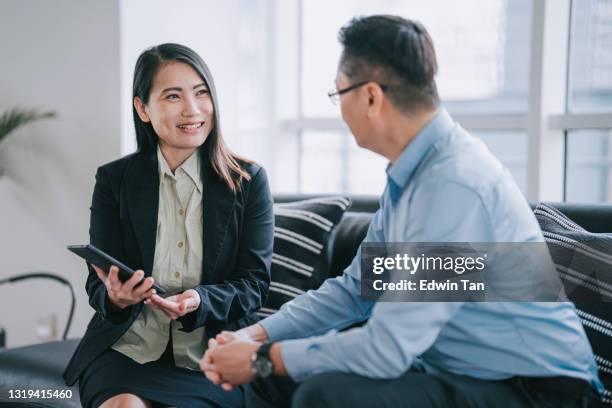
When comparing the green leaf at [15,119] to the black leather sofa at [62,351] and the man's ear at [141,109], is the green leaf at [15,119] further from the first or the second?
the man's ear at [141,109]

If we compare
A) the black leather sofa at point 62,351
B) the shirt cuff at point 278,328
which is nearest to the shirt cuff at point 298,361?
the shirt cuff at point 278,328

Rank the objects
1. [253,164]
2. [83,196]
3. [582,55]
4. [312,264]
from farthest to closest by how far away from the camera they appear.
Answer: [83,196] < [582,55] < [312,264] < [253,164]

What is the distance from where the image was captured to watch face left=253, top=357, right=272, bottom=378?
1.32m

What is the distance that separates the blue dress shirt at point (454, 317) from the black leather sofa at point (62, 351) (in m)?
0.70

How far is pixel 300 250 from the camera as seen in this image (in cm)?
212

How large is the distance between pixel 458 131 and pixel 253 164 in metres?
0.74

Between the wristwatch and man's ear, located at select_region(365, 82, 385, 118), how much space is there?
47 centimetres

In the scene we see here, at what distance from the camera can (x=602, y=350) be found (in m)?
1.70

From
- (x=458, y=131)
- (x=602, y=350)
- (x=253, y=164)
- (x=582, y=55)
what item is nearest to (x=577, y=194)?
(x=582, y=55)

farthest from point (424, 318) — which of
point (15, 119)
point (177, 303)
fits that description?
point (15, 119)

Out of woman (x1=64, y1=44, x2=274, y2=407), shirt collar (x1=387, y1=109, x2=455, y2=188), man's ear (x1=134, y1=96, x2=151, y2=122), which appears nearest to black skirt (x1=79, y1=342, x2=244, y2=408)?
woman (x1=64, y1=44, x2=274, y2=407)

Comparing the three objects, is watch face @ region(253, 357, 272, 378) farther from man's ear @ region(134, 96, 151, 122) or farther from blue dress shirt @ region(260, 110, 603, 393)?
man's ear @ region(134, 96, 151, 122)

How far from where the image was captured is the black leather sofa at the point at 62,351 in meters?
1.95

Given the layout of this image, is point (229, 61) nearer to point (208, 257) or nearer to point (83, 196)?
point (83, 196)
